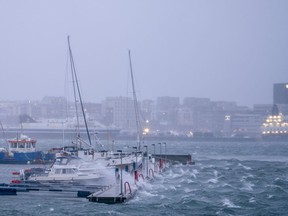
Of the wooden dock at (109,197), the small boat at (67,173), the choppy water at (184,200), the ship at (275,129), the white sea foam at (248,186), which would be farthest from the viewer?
the ship at (275,129)

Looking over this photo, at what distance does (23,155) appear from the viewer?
61375 millimetres

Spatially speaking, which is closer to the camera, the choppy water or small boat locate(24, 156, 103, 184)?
the choppy water

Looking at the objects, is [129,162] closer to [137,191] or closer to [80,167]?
[80,167]

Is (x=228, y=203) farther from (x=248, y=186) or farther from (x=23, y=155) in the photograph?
(x=23, y=155)

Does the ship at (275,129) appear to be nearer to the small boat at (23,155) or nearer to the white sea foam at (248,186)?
the small boat at (23,155)

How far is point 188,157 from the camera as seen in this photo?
6712 centimetres

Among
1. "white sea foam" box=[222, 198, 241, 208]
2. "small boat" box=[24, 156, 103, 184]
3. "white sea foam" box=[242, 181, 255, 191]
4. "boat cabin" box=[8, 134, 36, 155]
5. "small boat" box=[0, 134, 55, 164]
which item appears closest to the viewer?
"white sea foam" box=[222, 198, 241, 208]

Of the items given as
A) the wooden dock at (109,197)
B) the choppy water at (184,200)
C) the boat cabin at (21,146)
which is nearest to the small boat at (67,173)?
the choppy water at (184,200)

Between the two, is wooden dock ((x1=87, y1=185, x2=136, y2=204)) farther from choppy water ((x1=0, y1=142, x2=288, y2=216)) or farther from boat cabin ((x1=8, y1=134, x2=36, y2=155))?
boat cabin ((x1=8, y1=134, x2=36, y2=155))

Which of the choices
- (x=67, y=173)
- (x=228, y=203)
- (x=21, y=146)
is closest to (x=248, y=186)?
(x=228, y=203)

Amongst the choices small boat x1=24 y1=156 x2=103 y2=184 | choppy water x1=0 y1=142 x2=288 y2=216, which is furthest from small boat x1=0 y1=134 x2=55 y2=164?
small boat x1=24 y1=156 x2=103 y2=184

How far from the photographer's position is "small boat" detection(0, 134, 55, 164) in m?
60.7

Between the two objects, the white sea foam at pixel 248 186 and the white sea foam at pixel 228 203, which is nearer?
the white sea foam at pixel 228 203

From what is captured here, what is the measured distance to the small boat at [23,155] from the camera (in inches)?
2391
